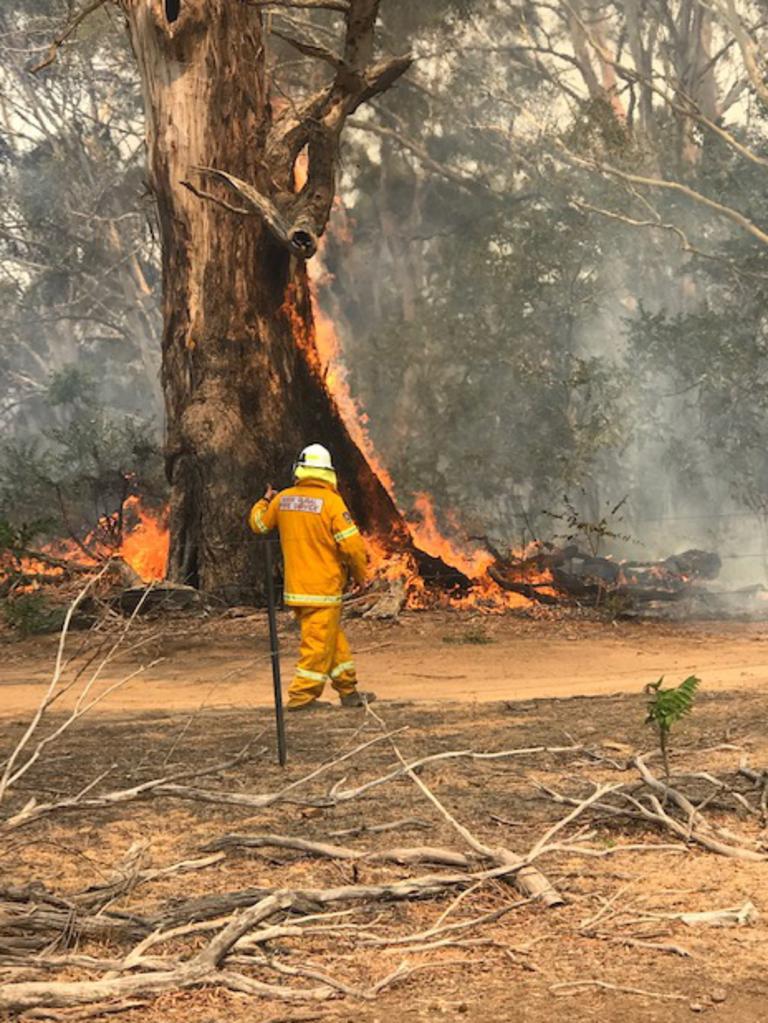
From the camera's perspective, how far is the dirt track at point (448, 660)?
452 inches

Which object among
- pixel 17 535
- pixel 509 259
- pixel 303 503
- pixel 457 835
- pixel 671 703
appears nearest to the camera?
pixel 457 835

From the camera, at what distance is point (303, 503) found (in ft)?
31.6

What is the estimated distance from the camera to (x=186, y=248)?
1684 centimetres

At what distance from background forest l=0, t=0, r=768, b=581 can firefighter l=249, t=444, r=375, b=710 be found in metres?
16.0

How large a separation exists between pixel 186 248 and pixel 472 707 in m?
8.70

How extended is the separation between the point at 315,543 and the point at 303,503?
0.92ft

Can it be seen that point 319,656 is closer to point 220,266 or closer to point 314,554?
point 314,554

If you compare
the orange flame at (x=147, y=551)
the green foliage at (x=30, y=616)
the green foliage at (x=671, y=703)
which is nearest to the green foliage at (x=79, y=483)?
the orange flame at (x=147, y=551)

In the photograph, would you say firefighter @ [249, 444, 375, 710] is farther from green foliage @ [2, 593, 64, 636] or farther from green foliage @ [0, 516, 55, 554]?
green foliage @ [0, 516, 55, 554]

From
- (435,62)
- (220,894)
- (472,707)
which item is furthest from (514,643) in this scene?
(435,62)

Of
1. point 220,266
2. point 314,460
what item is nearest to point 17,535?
point 220,266

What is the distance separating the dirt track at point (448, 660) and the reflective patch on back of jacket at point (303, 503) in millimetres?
1226

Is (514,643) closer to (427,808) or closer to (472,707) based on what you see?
(472,707)

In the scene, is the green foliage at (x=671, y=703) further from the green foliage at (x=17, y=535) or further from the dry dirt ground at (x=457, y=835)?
the green foliage at (x=17, y=535)
